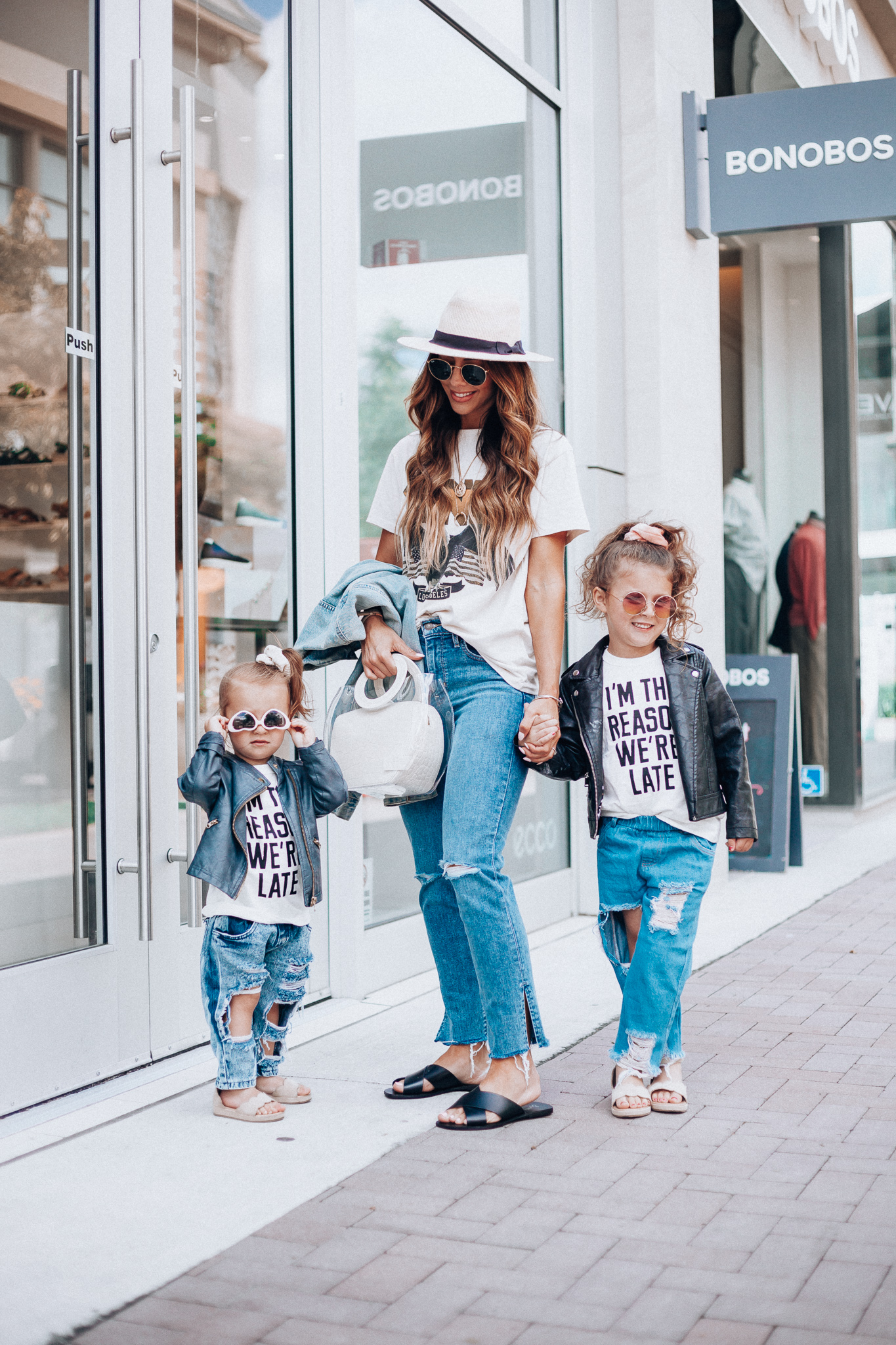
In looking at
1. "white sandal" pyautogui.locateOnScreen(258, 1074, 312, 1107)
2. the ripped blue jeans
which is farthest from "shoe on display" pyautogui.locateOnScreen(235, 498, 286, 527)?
"white sandal" pyautogui.locateOnScreen(258, 1074, 312, 1107)

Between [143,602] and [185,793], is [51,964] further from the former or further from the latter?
[143,602]

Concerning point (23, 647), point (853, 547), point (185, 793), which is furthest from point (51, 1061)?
point (853, 547)

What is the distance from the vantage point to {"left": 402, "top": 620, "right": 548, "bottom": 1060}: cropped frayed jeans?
11.2 feet

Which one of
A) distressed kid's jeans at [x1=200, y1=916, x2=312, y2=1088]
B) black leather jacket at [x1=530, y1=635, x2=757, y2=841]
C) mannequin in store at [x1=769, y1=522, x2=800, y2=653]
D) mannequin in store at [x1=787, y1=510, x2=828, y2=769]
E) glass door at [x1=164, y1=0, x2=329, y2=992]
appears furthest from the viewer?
mannequin in store at [x1=769, y1=522, x2=800, y2=653]

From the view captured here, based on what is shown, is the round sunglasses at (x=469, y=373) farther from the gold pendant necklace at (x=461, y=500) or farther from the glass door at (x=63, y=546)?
the glass door at (x=63, y=546)

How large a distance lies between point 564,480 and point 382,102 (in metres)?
2.47

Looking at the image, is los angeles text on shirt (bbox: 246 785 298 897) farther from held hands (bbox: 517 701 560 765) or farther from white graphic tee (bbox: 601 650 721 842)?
white graphic tee (bbox: 601 650 721 842)

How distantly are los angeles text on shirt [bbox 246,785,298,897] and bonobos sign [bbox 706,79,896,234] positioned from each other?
13.0 ft

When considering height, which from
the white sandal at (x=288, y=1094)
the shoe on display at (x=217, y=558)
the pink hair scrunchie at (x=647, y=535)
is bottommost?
the white sandal at (x=288, y=1094)

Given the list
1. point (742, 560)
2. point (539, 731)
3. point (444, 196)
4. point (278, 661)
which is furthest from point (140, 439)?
point (742, 560)

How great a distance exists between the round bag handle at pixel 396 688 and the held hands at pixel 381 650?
0.04 ft

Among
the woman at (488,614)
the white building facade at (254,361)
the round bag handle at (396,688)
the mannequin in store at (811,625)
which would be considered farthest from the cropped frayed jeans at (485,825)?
the mannequin in store at (811,625)

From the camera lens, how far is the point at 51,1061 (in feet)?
11.8

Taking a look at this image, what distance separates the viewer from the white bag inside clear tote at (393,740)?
3346 millimetres
